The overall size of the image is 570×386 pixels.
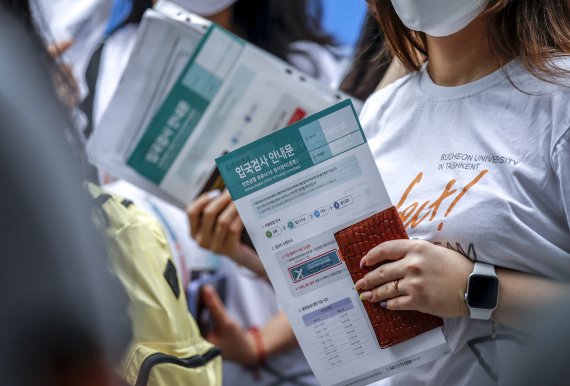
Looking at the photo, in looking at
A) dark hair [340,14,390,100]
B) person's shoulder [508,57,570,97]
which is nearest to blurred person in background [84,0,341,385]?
dark hair [340,14,390,100]

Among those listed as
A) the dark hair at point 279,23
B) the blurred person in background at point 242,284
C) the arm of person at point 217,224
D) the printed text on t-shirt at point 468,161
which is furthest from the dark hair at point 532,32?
the dark hair at point 279,23

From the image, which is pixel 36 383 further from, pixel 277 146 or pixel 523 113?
pixel 523 113

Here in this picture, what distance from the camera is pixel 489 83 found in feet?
4.15

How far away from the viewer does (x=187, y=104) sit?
6.12 ft

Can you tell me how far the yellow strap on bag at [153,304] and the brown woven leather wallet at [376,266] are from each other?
0.29 metres

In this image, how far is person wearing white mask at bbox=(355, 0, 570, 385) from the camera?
1.16m

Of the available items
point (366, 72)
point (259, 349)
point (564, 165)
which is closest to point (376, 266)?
point (564, 165)

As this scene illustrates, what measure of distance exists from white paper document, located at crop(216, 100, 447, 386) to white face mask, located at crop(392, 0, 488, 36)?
0.19 meters

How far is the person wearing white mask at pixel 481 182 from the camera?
45.8 inches

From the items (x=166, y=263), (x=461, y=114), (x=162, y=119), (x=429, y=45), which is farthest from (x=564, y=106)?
(x=162, y=119)

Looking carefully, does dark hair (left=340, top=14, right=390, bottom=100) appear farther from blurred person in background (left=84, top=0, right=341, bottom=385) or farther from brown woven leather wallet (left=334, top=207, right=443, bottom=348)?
brown woven leather wallet (left=334, top=207, right=443, bottom=348)

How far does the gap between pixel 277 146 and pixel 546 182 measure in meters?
0.37

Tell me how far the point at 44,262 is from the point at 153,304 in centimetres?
54

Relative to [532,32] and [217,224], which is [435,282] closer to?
[532,32]
